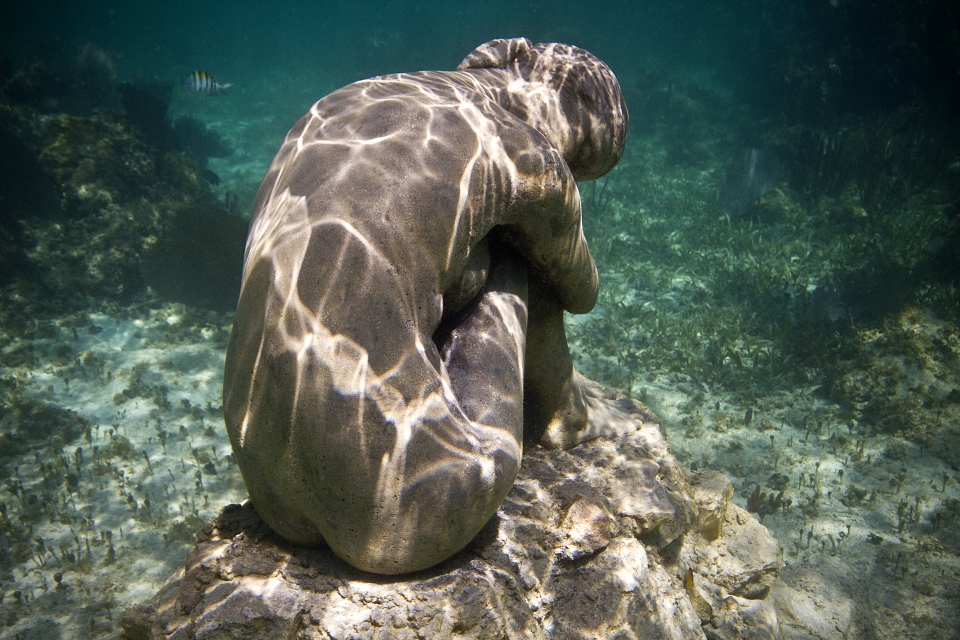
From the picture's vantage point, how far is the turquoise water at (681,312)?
5949 millimetres

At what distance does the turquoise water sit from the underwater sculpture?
460cm

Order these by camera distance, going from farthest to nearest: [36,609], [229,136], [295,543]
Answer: [229,136] < [36,609] < [295,543]

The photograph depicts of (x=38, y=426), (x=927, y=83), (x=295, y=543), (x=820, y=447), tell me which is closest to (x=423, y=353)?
(x=295, y=543)

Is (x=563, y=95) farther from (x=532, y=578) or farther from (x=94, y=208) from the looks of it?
(x=94, y=208)

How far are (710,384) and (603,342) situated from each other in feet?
6.61

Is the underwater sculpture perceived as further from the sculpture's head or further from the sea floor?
the sea floor

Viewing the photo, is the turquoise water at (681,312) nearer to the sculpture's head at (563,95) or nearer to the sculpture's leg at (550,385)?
the sculpture's leg at (550,385)

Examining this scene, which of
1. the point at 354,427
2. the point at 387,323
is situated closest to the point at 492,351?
the point at 387,323

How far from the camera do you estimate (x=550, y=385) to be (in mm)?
3604

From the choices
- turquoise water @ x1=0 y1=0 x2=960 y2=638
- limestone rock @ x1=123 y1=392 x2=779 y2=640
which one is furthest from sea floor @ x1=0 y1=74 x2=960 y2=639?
limestone rock @ x1=123 y1=392 x2=779 y2=640

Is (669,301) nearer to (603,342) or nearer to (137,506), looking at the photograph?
(603,342)

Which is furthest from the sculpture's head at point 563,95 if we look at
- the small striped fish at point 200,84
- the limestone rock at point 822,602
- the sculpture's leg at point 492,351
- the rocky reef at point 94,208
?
the small striped fish at point 200,84

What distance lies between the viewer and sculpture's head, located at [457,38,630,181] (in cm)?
332

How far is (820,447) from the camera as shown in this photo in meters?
7.36
